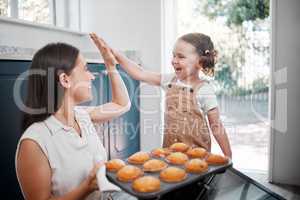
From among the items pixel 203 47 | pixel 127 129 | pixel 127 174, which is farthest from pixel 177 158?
pixel 127 129

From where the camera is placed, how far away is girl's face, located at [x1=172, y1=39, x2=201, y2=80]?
1.18m

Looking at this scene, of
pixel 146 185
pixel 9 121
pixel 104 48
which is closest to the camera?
pixel 146 185

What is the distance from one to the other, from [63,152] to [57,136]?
5 centimetres

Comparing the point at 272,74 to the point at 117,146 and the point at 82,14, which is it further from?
the point at 82,14

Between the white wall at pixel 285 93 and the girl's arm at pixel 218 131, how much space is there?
1054 millimetres

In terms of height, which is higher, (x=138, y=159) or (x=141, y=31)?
(x=141, y=31)

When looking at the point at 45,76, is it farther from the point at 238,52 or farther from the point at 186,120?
the point at 238,52

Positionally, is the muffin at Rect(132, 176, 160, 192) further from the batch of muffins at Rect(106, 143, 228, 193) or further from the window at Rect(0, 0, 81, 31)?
the window at Rect(0, 0, 81, 31)

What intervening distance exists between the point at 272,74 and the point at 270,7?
0.46 meters

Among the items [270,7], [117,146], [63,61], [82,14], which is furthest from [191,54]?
[82,14]

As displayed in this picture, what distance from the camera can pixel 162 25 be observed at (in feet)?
7.01

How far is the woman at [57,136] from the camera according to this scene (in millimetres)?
693

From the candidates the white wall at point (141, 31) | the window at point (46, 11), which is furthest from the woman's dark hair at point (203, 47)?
the window at point (46, 11)

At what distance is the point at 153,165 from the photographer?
2.22 ft
